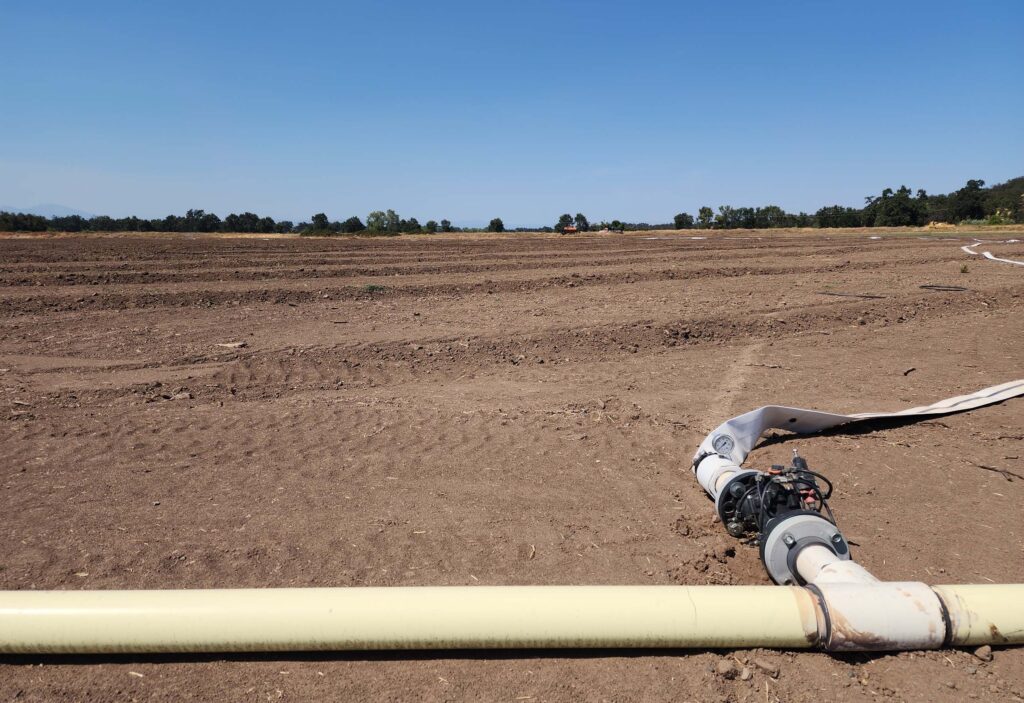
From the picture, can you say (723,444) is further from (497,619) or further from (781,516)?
(497,619)

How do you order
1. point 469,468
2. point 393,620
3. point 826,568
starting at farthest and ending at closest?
point 469,468, point 826,568, point 393,620

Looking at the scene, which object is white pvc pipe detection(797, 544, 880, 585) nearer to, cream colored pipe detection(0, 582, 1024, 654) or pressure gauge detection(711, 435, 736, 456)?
cream colored pipe detection(0, 582, 1024, 654)

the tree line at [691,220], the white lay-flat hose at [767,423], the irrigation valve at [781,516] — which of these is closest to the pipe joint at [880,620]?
the irrigation valve at [781,516]

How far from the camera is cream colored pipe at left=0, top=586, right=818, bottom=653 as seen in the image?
2352 millimetres

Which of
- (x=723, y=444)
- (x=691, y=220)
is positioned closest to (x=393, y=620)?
(x=723, y=444)

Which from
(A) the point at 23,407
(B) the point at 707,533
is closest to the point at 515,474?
(B) the point at 707,533

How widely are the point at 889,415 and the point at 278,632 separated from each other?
4667 mm

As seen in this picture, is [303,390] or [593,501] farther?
[303,390]

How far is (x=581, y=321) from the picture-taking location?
9594 millimetres

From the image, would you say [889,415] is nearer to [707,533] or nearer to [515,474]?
[707,533]

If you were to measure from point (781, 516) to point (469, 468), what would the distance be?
200 centimetres

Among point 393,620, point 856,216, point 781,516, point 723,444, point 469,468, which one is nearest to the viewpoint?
point 393,620

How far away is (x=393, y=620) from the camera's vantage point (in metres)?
2.39

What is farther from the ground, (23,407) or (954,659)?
(23,407)
